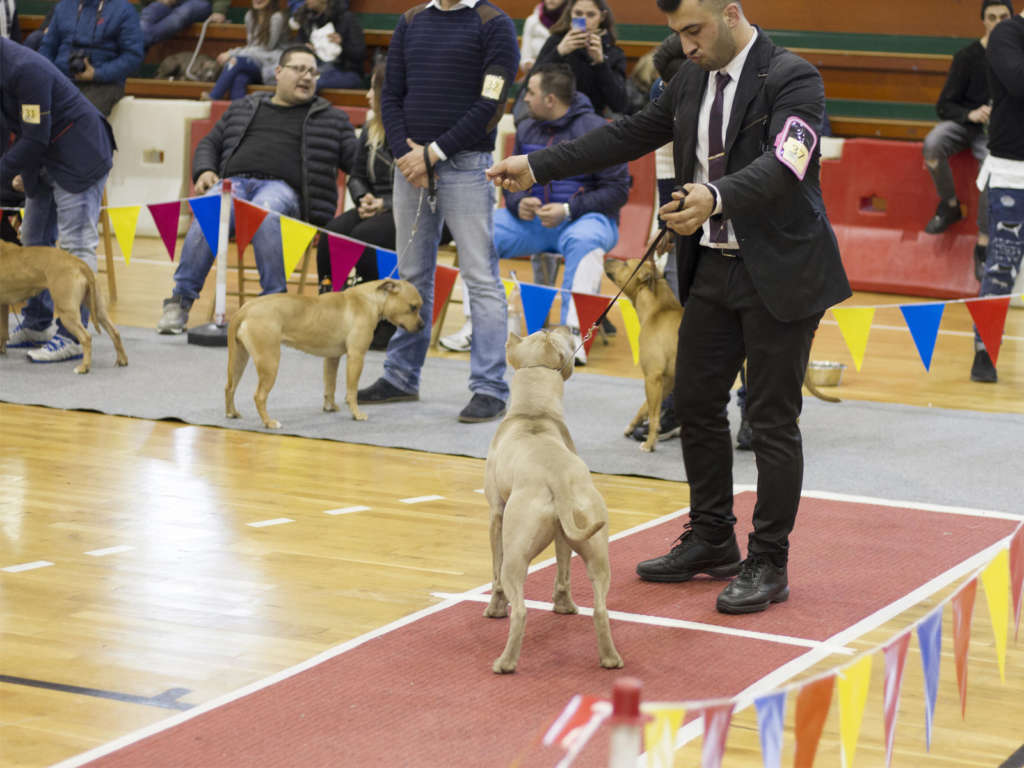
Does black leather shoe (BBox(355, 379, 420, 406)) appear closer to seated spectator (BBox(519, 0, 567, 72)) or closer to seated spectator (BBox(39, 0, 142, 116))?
seated spectator (BBox(519, 0, 567, 72))

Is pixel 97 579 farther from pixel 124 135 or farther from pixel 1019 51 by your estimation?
pixel 124 135

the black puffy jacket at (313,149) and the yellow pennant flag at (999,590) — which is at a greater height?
the black puffy jacket at (313,149)

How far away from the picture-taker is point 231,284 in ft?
32.4

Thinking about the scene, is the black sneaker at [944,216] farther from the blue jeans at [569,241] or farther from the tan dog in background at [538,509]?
the tan dog in background at [538,509]

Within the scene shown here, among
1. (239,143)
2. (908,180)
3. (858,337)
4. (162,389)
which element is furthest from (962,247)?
(162,389)

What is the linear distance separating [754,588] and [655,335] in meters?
2.11

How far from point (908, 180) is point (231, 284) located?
16.4 ft

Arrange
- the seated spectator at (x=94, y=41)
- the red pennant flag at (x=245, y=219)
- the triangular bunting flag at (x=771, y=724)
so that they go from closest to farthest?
the triangular bunting flag at (x=771, y=724) → the red pennant flag at (x=245, y=219) → the seated spectator at (x=94, y=41)

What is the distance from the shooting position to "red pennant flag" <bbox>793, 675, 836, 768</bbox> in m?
2.04

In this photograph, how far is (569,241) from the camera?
7844mm

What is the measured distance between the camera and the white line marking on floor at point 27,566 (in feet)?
12.8

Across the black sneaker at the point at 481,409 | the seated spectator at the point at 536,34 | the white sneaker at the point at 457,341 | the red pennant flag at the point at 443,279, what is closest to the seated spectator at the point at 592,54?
the white sneaker at the point at 457,341

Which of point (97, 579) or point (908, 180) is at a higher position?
point (908, 180)

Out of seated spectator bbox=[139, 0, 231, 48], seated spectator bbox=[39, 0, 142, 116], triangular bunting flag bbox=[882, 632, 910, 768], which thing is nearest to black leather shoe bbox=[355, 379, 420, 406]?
triangular bunting flag bbox=[882, 632, 910, 768]
